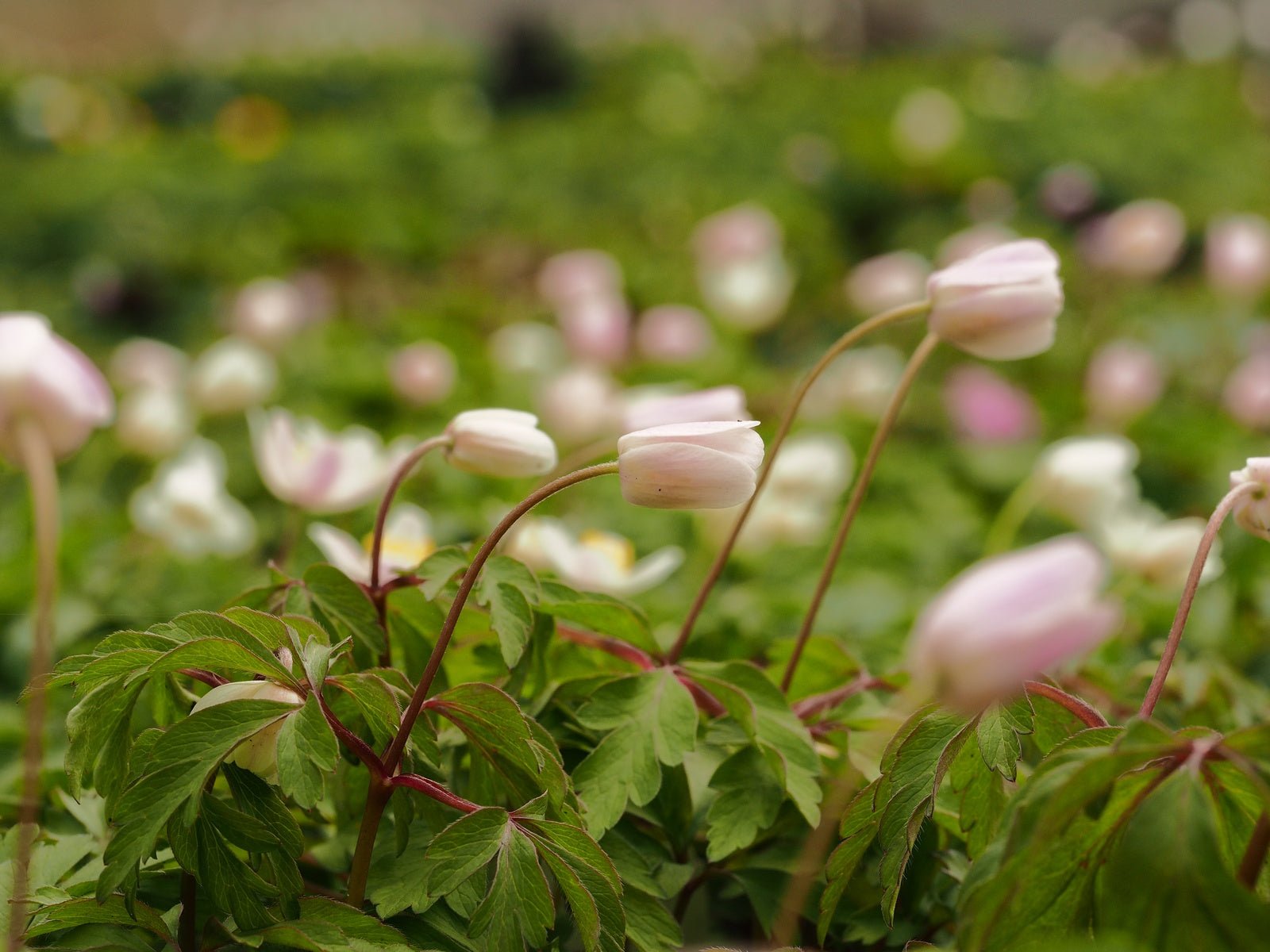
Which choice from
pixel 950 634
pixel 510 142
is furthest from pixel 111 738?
pixel 510 142

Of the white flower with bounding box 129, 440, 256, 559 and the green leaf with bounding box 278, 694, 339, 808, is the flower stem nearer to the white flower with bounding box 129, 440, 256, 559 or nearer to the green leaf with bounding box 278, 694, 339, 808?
the green leaf with bounding box 278, 694, 339, 808

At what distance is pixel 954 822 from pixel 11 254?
2988mm

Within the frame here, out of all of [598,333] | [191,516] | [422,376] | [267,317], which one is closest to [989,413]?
[598,333]

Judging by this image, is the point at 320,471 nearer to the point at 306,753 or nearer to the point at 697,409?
the point at 697,409

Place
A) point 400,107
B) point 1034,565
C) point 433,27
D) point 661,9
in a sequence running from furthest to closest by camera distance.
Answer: point 661,9 → point 433,27 → point 400,107 → point 1034,565

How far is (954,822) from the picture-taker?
0.54 metres

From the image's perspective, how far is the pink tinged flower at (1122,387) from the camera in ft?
5.71

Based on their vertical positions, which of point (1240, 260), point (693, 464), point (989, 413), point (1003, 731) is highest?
point (693, 464)

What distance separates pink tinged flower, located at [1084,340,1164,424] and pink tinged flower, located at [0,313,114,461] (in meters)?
1.49

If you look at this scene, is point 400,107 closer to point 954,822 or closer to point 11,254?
point 11,254

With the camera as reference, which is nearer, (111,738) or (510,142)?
(111,738)

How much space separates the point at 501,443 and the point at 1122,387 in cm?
136

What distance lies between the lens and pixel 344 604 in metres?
Answer: 0.56

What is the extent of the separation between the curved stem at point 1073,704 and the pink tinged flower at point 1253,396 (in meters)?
1.32
